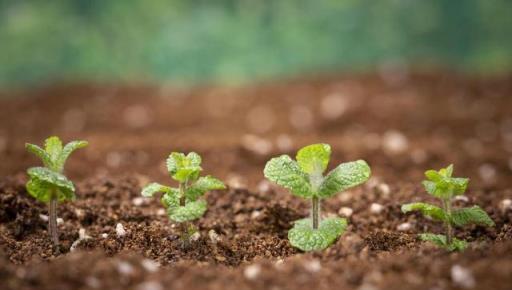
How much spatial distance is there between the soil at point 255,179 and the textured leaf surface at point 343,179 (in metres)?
0.18

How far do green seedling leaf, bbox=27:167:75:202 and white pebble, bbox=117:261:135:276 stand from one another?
0.38 m

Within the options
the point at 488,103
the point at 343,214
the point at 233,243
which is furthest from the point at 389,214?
the point at 488,103

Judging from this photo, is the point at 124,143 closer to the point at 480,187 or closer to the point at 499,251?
the point at 480,187

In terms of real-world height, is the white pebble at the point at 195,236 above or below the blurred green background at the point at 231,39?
below

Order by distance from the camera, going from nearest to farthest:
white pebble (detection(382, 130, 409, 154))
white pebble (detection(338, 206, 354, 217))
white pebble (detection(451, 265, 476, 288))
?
white pebble (detection(451, 265, 476, 288)) < white pebble (detection(338, 206, 354, 217)) < white pebble (detection(382, 130, 409, 154))

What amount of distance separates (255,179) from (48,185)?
1648mm

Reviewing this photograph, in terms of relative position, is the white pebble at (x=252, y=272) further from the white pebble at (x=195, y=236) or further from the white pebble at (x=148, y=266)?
the white pebble at (x=195, y=236)

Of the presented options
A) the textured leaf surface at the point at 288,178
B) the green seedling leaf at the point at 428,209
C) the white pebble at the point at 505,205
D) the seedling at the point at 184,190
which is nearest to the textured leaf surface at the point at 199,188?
the seedling at the point at 184,190

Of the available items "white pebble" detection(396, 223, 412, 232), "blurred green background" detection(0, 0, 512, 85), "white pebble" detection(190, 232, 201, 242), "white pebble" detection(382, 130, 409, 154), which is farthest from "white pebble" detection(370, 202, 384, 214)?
"blurred green background" detection(0, 0, 512, 85)

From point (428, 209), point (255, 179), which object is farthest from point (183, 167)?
point (255, 179)

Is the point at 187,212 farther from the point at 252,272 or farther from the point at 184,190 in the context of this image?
the point at 252,272

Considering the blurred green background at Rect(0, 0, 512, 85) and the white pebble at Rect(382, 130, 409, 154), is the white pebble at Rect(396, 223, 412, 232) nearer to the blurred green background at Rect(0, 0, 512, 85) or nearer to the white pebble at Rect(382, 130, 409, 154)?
the white pebble at Rect(382, 130, 409, 154)

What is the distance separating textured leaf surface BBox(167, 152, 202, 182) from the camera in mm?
2031

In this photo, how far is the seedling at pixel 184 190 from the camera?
201cm
